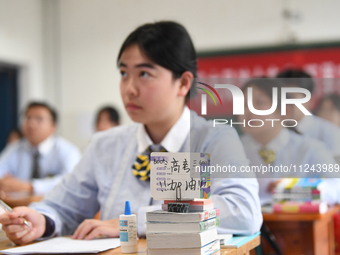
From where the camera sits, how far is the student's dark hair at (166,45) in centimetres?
156

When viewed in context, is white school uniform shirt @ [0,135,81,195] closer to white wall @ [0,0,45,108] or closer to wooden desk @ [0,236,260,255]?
white wall @ [0,0,45,108]

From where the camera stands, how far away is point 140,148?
5.41 ft

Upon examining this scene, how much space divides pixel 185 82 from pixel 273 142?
0.47m

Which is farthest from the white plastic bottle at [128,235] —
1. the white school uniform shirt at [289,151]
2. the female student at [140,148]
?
the white school uniform shirt at [289,151]

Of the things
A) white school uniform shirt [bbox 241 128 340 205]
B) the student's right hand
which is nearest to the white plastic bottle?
the student's right hand

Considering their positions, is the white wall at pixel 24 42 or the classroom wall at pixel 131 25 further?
the white wall at pixel 24 42

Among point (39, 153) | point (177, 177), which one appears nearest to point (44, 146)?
point (39, 153)

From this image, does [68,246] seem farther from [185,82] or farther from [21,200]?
[21,200]

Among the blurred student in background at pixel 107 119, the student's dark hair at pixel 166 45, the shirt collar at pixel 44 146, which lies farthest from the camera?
the blurred student in background at pixel 107 119

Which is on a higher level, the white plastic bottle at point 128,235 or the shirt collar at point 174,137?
the shirt collar at point 174,137

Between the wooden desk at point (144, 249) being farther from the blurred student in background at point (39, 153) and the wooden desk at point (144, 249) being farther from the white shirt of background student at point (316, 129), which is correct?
the blurred student in background at point (39, 153)

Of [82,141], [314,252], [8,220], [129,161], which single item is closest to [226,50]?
[82,141]

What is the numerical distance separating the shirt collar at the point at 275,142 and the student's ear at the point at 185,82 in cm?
29

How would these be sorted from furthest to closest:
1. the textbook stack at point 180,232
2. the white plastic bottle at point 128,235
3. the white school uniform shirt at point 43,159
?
the white school uniform shirt at point 43,159
the white plastic bottle at point 128,235
the textbook stack at point 180,232
